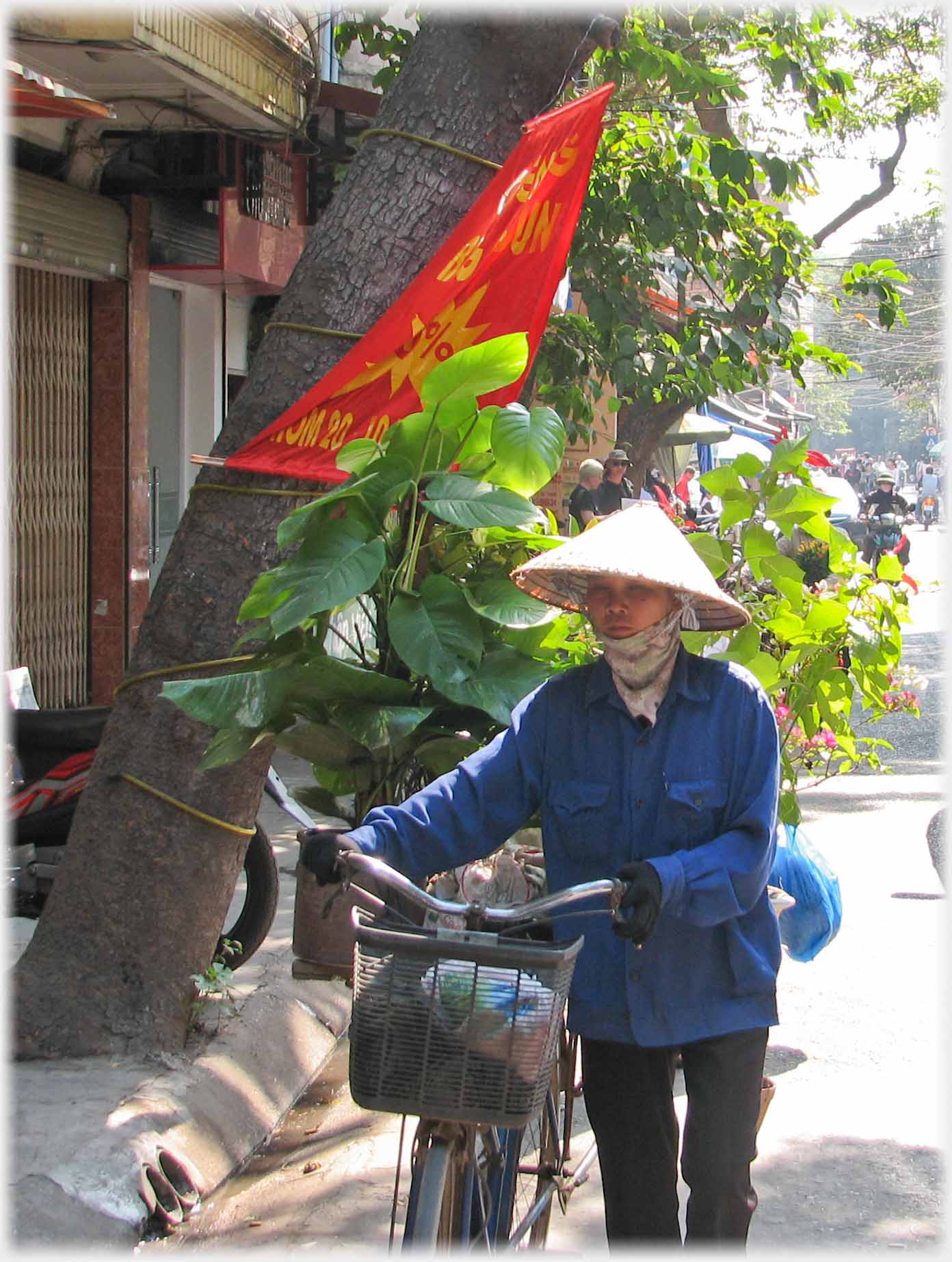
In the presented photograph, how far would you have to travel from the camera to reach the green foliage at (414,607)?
3371 mm

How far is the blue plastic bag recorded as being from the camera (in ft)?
14.3

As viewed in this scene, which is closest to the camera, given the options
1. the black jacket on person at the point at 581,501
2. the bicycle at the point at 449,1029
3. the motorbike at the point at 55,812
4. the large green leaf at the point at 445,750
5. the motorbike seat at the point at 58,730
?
the bicycle at the point at 449,1029

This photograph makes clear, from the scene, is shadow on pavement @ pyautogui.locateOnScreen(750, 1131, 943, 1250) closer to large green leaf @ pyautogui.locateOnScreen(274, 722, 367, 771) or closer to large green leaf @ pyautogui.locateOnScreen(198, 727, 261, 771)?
large green leaf @ pyautogui.locateOnScreen(274, 722, 367, 771)

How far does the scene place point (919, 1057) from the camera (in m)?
4.92

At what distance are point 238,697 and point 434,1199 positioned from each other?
1.50 meters

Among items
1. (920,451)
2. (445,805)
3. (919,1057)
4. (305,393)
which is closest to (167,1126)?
(445,805)

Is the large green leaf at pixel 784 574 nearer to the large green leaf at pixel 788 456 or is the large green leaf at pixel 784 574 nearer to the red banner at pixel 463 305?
the large green leaf at pixel 788 456

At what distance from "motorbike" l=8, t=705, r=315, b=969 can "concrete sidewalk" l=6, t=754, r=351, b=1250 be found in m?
0.22

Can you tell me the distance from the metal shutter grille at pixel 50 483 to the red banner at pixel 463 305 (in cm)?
425

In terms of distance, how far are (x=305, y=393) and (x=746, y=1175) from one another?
2577mm

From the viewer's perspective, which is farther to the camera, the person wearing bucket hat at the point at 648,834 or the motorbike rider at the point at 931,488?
the motorbike rider at the point at 931,488

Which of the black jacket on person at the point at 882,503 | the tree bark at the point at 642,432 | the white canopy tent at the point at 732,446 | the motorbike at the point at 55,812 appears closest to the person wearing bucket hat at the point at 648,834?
the motorbike at the point at 55,812

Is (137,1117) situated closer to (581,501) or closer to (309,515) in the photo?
(309,515)

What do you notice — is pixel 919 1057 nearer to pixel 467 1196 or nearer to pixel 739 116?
pixel 467 1196
